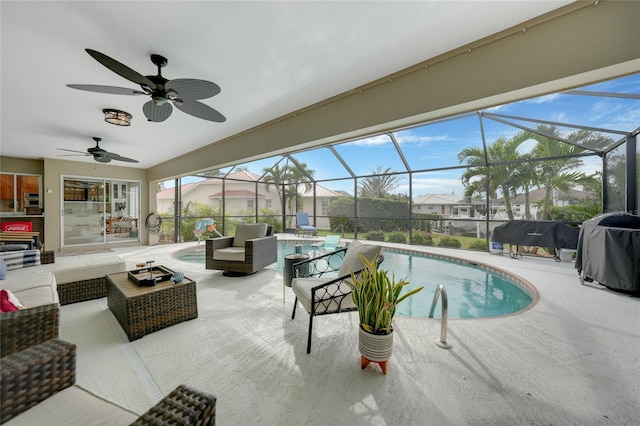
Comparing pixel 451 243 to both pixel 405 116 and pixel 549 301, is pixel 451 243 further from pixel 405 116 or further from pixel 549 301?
pixel 405 116

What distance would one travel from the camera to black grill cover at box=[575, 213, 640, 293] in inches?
121

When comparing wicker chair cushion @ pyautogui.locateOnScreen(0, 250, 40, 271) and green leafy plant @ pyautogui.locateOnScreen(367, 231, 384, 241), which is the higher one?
wicker chair cushion @ pyautogui.locateOnScreen(0, 250, 40, 271)

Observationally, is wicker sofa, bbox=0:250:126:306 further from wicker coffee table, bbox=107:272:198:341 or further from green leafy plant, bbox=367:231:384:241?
green leafy plant, bbox=367:231:384:241

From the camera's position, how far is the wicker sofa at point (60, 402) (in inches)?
34.3

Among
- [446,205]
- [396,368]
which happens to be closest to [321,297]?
[396,368]

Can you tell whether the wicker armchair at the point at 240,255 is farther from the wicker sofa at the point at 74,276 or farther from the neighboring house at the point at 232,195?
the neighboring house at the point at 232,195

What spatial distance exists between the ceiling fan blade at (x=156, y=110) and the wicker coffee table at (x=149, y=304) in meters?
1.82

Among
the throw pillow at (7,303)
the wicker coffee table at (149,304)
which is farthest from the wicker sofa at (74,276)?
the throw pillow at (7,303)

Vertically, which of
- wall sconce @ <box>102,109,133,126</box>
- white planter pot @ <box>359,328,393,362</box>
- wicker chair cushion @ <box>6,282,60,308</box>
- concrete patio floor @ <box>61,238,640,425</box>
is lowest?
concrete patio floor @ <box>61,238,640,425</box>

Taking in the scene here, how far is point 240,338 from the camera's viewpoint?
2244 millimetres

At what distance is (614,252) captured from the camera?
3205mm

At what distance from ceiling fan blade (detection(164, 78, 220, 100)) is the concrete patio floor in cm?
222

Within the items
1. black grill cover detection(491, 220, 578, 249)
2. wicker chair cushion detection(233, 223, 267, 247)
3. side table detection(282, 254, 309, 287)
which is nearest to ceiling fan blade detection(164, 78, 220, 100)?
side table detection(282, 254, 309, 287)

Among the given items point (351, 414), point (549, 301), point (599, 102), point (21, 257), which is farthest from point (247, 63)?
point (599, 102)
